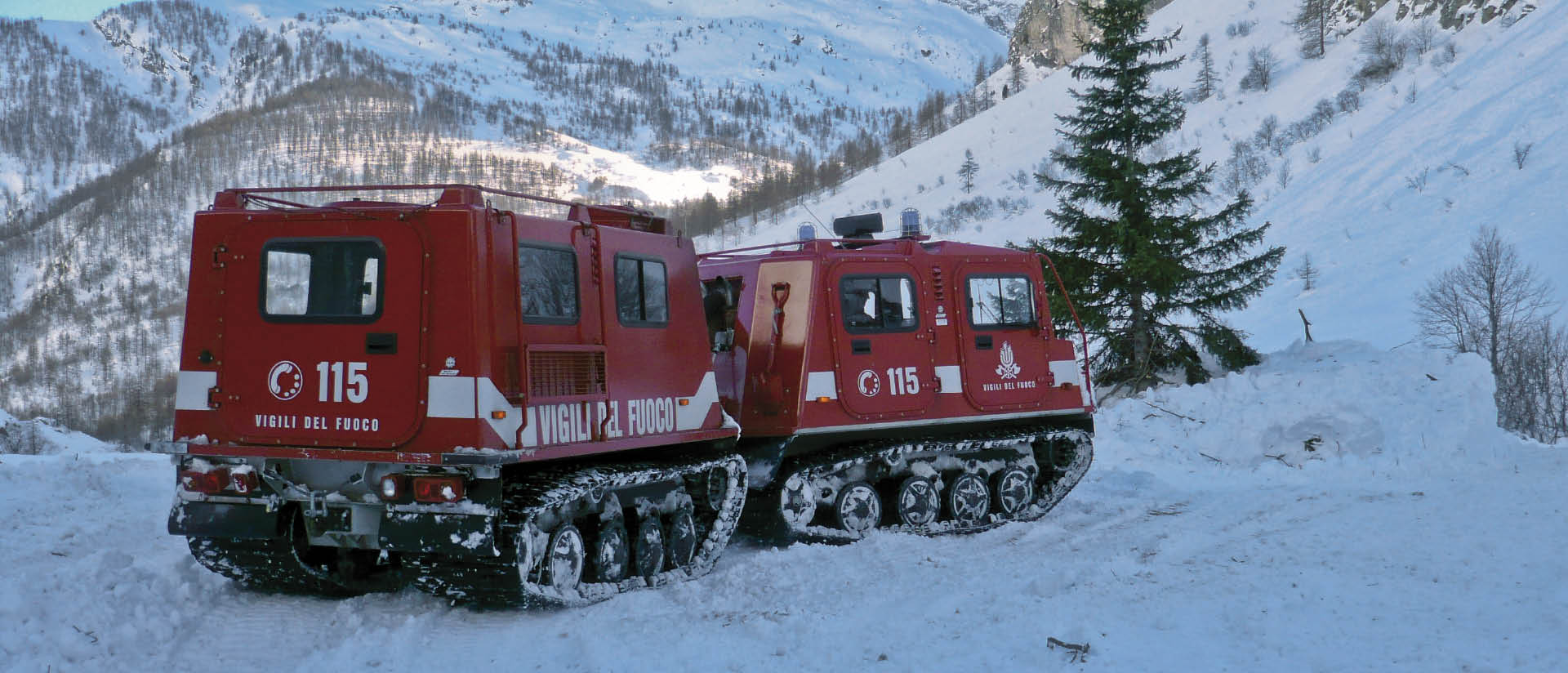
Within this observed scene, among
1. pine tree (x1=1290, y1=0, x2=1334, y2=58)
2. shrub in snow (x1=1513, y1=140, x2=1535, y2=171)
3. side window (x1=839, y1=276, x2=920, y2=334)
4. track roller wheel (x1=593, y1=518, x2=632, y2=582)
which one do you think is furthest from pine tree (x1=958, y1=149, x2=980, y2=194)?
track roller wheel (x1=593, y1=518, x2=632, y2=582)

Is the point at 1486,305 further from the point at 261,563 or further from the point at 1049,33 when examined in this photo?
the point at 1049,33

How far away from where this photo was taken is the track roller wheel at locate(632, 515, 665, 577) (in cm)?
873

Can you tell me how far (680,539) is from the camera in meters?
9.20

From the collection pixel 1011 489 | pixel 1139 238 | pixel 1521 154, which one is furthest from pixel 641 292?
pixel 1521 154

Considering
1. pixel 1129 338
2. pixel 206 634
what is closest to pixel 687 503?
pixel 206 634

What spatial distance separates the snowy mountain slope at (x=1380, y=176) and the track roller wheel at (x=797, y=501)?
62.6 ft

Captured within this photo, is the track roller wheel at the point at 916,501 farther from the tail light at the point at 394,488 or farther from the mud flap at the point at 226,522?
the mud flap at the point at 226,522

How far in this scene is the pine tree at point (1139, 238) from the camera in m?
19.1

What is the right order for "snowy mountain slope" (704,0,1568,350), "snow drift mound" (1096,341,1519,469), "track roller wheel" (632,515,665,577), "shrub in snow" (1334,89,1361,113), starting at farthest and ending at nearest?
"shrub in snow" (1334,89,1361,113), "snowy mountain slope" (704,0,1568,350), "snow drift mound" (1096,341,1519,469), "track roller wheel" (632,515,665,577)

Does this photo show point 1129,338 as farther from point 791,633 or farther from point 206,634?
point 206,634

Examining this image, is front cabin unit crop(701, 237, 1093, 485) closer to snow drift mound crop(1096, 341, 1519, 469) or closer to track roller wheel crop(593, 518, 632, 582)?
track roller wheel crop(593, 518, 632, 582)

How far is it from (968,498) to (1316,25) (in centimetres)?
5626

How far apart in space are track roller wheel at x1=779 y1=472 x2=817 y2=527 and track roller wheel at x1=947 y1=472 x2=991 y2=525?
5.82 feet

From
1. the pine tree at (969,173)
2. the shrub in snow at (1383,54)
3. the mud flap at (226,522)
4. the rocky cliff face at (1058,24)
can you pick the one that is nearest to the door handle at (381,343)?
the mud flap at (226,522)
